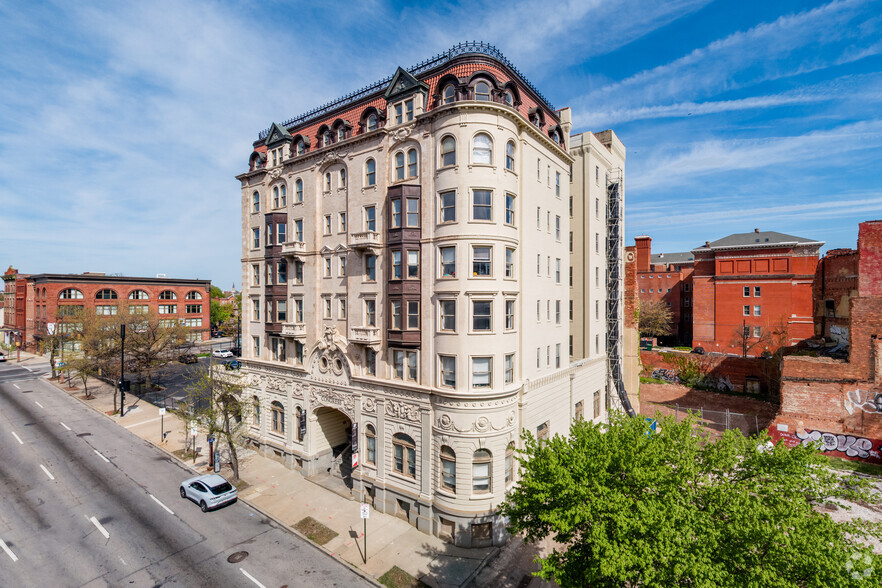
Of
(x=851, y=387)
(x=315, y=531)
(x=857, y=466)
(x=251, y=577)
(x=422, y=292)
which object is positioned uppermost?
(x=422, y=292)

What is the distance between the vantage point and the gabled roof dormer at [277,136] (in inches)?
1266

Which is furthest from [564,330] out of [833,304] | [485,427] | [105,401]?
[105,401]

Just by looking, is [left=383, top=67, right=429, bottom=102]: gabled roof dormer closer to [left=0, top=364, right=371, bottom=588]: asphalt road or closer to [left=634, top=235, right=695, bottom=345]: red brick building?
[left=0, top=364, right=371, bottom=588]: asphalt road

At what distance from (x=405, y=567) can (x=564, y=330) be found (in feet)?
62.8

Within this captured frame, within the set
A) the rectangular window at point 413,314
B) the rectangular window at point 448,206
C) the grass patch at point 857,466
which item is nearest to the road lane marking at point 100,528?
the rectangular window at point 413,314

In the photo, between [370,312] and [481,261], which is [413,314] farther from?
[481,261]

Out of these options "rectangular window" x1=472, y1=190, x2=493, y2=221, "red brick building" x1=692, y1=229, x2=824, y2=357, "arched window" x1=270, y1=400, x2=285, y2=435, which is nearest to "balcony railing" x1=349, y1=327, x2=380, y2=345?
"rectangular window" x1=472, y1=190, x2=493, y2=221

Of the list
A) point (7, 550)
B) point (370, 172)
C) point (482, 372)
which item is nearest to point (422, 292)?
point (482, 372)

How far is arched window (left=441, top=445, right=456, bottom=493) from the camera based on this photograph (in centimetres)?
2200

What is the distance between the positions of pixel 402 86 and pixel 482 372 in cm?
1807

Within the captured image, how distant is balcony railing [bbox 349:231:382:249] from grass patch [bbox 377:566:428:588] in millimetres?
17665

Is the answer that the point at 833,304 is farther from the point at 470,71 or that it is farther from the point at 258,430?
the point at 258,430

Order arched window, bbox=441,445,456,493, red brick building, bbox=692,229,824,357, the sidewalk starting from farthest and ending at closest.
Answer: red brick building, bbox=692,229,824,357 < arched window, bbox=441,445,456,493 < the sidewalk

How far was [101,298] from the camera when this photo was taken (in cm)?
7938
